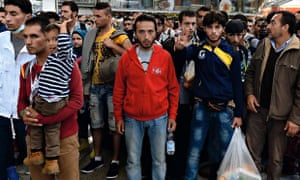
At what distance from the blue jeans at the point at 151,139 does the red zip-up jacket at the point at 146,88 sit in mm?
61

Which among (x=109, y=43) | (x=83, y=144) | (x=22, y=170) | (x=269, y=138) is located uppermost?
(x=109, y=43)

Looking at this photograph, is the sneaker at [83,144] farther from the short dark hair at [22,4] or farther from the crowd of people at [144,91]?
the short dark hair at [22,4]

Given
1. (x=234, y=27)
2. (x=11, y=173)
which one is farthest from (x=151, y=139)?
(x=234, y=27)

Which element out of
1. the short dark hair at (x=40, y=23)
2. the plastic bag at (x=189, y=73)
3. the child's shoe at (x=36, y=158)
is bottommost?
the child's shoe at (x=36, y=158)

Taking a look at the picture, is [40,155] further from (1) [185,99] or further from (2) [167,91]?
(1) [185,99]

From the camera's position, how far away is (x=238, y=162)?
3039 mm

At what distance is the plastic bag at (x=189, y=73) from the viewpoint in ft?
10.9

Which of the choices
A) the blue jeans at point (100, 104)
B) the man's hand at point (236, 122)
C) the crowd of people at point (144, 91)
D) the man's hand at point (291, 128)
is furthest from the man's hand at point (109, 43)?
the man's hand at point (291, 128)

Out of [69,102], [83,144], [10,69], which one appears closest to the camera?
[69,102]

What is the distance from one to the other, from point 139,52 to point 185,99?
91 centimetres

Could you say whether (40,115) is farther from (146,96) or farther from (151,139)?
(151,139)

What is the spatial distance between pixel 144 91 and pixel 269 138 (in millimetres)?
1492

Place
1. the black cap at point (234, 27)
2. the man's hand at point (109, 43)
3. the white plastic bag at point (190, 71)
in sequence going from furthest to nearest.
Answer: the black cap at point (234, 27) → the man's hand at point (109, 43) → the white plastic bag at point (190, 71)

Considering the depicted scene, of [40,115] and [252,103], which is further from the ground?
[40,115]
